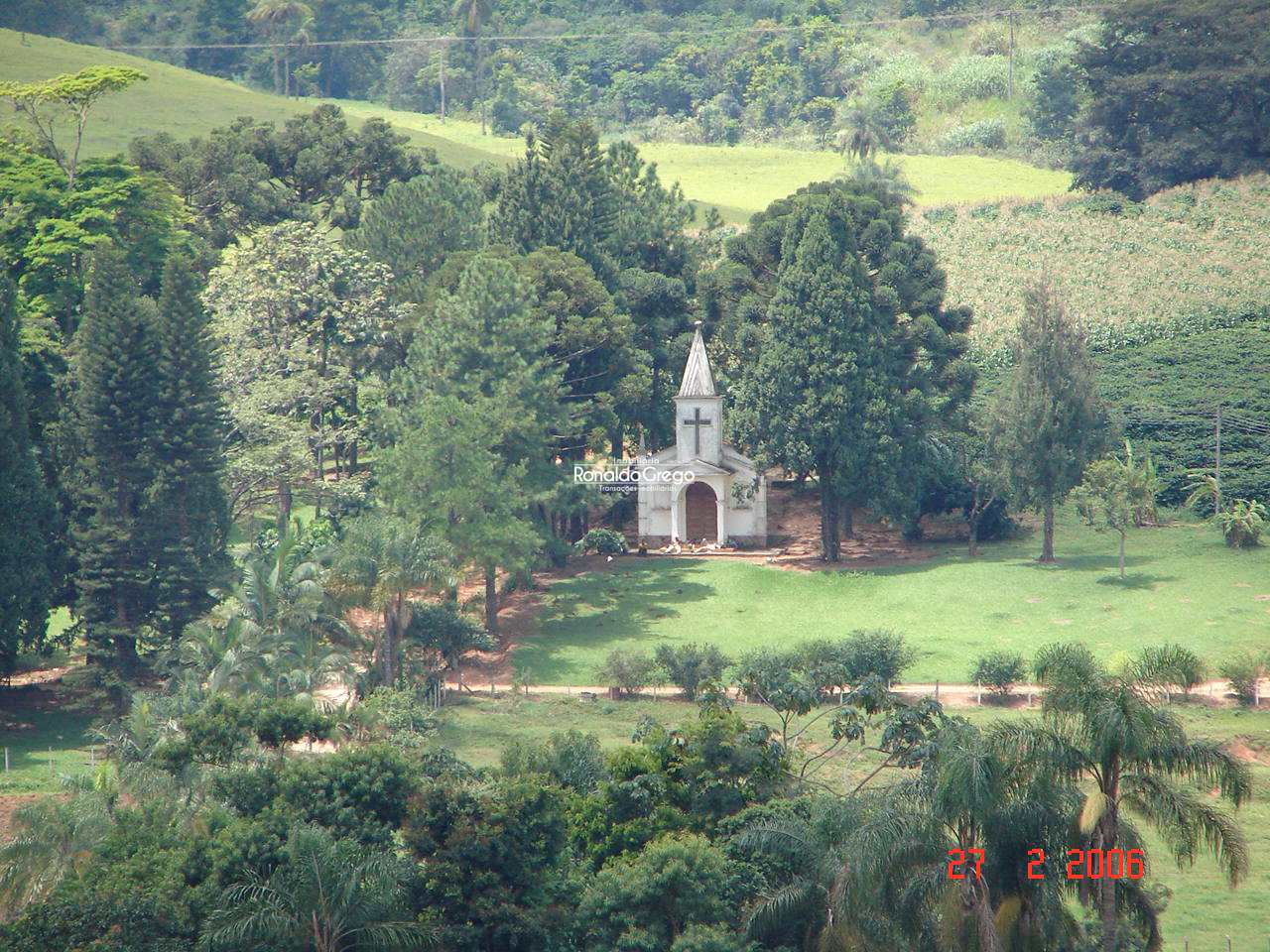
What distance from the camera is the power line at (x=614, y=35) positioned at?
A: 158 metres

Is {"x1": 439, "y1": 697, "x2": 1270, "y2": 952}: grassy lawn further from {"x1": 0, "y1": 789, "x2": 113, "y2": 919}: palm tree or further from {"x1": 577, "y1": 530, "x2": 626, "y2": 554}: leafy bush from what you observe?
{"x1": 577, "y1": 530, "x2": 626, "y2": 554}: leafy bush

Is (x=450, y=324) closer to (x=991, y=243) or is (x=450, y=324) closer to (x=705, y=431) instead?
(x=705, y=431)

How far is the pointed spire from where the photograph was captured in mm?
65875

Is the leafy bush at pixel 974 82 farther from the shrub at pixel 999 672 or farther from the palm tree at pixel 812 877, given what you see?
the palm tree at pixel 812 877

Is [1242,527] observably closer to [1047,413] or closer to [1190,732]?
[1047,413]

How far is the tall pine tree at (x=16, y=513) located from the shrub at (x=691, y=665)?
1723 centimetres

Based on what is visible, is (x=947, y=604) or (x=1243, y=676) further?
(x=947, y=604)

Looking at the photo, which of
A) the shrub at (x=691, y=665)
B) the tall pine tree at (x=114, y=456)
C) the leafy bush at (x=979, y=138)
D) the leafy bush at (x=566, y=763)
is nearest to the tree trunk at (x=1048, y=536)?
the shrub at (x=691, y=665)

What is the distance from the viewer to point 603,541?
65.8 m

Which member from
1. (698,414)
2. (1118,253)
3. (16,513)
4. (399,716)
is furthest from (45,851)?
(1118,253)

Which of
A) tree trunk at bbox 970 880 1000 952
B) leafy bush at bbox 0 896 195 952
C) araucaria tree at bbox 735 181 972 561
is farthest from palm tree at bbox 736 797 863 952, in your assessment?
araucaria tree at bbox 735 181 972 561

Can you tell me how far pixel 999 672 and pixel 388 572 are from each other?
17.1 meters

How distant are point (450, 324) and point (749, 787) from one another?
1166 inches

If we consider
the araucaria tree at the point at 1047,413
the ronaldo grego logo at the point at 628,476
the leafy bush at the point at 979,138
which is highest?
the leafy bush at the point at 979,138
